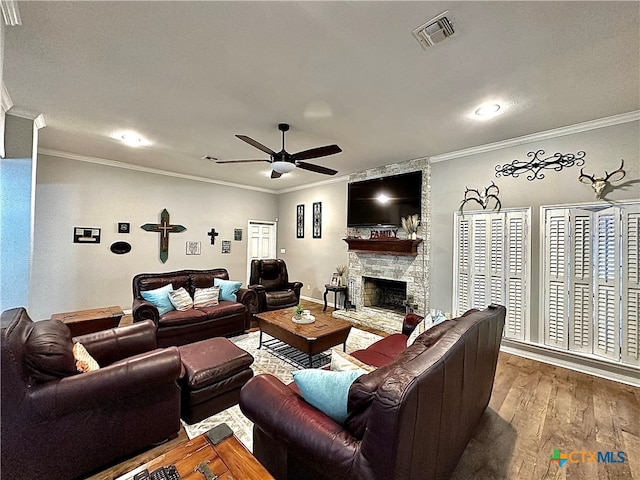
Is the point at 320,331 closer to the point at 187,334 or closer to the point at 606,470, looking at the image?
the point at 187,334

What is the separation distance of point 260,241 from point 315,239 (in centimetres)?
173

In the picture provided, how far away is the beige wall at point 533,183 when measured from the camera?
9.57 ft

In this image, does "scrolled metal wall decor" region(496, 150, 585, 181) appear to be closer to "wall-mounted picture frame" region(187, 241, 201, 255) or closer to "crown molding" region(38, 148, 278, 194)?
"crown molding" region(38, 148, 278, 194)

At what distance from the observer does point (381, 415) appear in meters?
1.01

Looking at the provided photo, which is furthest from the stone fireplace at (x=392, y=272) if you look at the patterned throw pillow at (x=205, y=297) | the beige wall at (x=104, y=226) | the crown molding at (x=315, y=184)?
the beige wall at (x=104, y=226)

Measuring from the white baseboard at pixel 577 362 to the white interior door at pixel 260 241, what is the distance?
18.7 ft

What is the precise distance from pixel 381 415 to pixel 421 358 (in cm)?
33

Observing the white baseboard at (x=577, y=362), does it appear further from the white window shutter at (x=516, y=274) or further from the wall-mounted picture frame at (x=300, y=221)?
the wall-mounted picture frame at (x=300, y=221)

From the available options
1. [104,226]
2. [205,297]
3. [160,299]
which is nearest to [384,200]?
[205,297]

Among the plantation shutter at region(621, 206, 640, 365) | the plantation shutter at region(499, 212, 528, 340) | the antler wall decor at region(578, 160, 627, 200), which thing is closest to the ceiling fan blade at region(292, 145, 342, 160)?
the plantation shutter at region(499, 212, 528, 340)

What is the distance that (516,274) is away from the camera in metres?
3.55

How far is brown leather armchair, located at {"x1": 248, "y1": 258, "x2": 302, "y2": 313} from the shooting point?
4.80 meters

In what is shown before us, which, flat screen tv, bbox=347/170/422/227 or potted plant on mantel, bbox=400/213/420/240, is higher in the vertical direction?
flat screen tv, bbox=347/170/422/227

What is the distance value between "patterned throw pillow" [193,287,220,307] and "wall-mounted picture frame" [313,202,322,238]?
9.87 feet
